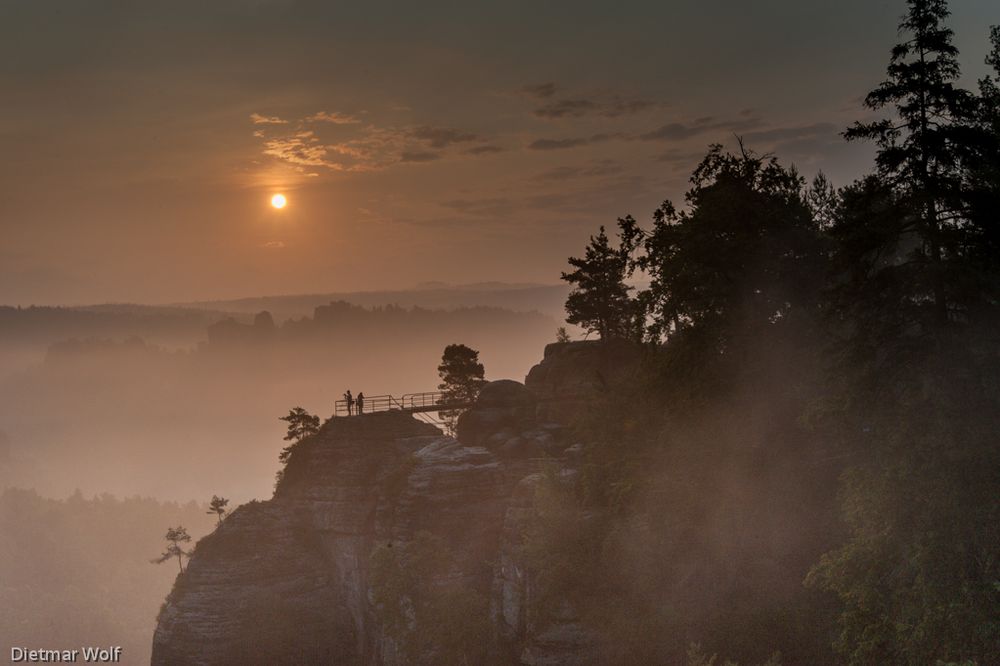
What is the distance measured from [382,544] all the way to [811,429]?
35.7 metres

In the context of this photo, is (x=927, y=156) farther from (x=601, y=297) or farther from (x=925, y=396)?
(x=601, y=297)

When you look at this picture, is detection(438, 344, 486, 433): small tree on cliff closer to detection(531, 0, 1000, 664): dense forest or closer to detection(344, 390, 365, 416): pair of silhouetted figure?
detection(344, 390, 365, 416): pair of silhouetted figure

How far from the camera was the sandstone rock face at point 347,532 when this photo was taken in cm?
5791

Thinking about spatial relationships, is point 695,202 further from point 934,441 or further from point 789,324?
point 934,441

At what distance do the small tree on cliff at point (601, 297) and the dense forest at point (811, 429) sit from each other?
79.7 ft

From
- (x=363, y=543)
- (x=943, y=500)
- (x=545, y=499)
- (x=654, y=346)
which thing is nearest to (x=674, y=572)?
(x=545, y=499)

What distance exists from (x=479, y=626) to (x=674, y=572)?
15666 millimetres

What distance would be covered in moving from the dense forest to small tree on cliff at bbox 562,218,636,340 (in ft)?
79.7

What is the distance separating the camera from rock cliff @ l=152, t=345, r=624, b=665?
52.2 m

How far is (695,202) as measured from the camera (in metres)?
40.8

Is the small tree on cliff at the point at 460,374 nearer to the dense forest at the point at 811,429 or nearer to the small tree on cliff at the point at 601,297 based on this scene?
the small tree on cliff at the point at 601,297

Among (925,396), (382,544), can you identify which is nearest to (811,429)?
(925,396)

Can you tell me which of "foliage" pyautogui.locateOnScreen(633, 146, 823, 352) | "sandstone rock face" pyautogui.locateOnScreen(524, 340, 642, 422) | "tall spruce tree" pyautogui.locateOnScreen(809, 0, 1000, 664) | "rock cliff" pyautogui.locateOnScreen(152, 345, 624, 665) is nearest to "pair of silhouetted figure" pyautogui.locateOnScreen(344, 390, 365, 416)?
"rock cliff" pyautogui.locateOnScreen(152, 345, 624, 665)

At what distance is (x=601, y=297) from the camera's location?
71.1 metres
